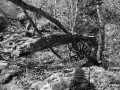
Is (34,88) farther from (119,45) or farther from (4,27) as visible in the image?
(4,27)

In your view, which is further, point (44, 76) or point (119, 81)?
point (44, 76)

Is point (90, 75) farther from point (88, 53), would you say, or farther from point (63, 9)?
point (63, 9)

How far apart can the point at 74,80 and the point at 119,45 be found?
618cm

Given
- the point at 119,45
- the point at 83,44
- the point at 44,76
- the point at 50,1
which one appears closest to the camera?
the point at 44,76

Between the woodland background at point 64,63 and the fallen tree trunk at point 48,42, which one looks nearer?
the woodland background at point 64,63

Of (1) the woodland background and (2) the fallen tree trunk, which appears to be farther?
(2) the fallen tree trunk

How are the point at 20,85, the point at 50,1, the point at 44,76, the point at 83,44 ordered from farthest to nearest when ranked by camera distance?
1. the point at 50,1
2. the point at 83,44
3. the point at 44,76
4. the point at 20,85

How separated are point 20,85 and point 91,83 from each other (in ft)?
8.54

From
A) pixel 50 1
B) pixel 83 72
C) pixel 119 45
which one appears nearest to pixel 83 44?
pixel 83 72

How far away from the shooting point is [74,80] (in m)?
4.62

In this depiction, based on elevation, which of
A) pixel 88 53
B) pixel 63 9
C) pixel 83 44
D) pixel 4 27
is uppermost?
pixel 63 9

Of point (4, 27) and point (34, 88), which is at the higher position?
point (4, 27)

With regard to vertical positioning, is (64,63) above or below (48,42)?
below

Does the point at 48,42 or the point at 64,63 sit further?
the point at 64,63
